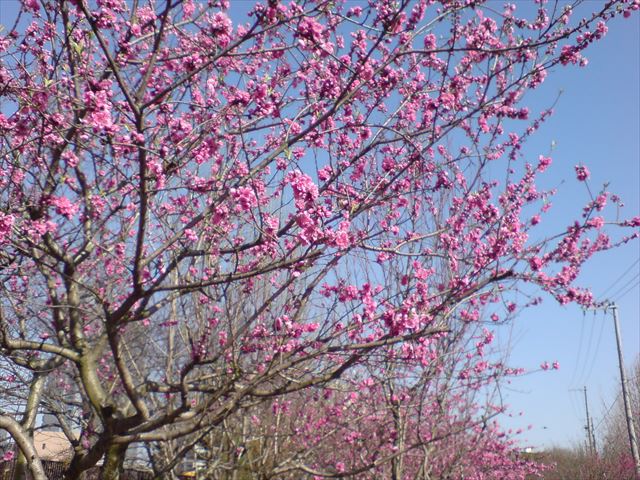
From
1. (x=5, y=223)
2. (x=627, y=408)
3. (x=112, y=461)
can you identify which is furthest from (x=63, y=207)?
(x=627, y=408)

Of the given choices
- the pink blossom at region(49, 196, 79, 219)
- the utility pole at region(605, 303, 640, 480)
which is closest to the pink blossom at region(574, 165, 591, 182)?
A: the pink blossom at region(49, 196, 79, 219)

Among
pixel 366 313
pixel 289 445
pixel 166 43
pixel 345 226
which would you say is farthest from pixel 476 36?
pixel 289 445

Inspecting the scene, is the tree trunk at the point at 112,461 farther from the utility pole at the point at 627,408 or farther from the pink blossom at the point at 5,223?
the utility pole at the point at 627,408

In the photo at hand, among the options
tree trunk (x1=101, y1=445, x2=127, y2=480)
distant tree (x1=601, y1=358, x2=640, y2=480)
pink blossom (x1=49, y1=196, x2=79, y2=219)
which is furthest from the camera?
distant tree (x1=601, y1=358, x2=640, y2=480)

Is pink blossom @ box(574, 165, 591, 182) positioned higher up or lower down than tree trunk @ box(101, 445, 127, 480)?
higher up

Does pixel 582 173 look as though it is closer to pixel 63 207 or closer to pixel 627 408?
pixel 63 207

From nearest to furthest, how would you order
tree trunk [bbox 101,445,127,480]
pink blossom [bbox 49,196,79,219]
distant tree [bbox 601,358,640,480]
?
pink blossom [bbox 49,196,79,219] < tree trunk [bbox 101,445,127,480] < distant tree [bbox 601,358,640,480]

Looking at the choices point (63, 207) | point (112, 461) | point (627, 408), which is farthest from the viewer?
point (627, 408)

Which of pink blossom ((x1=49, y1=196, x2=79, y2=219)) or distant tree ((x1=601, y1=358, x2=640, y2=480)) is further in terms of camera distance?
distant tree ((x1=601, y1=358, x2=640, y2=480))

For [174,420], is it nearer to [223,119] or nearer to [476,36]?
[223,119]

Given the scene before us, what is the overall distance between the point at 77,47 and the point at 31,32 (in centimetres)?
152

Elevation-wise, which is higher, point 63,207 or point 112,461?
point 63,207

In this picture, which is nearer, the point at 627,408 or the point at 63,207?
the point at 63,207

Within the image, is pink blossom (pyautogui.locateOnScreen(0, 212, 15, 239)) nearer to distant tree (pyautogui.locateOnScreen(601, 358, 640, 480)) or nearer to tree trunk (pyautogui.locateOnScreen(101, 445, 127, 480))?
tree trunk (pyautogui.locateOnScreen(101, 445, 127, 480))
